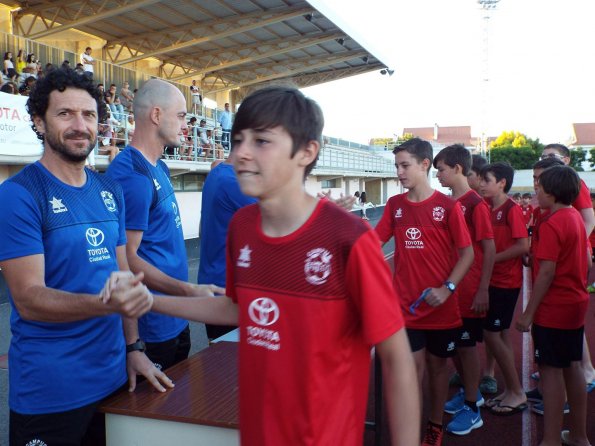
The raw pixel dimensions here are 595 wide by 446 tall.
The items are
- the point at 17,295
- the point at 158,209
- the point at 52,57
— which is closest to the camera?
the point at 17,295

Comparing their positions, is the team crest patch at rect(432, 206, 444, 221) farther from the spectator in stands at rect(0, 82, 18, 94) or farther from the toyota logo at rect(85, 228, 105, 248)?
the spectator in stands at rect(0, 82, 18, 94)

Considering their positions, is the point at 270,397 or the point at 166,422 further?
the point at 166,422

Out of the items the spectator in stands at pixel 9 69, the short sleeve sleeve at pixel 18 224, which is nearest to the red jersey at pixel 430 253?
the short sleeve sleeve at pixel 18 224

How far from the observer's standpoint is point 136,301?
1.83m

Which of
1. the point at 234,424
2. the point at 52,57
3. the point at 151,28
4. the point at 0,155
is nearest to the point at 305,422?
the point at 234,424

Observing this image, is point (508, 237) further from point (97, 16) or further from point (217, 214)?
point (97, 16)

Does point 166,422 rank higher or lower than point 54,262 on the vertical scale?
lower

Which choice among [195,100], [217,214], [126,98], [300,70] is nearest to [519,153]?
[300,70]

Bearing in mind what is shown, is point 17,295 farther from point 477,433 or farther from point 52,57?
point 52,57

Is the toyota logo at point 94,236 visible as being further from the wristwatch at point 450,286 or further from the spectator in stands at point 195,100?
the spectator in stands at point 195,100

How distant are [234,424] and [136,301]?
71 cm

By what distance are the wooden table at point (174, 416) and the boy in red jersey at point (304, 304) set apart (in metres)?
0.59

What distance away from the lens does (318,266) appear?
1539 mm

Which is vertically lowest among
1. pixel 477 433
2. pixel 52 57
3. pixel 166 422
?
pixel 477 433
